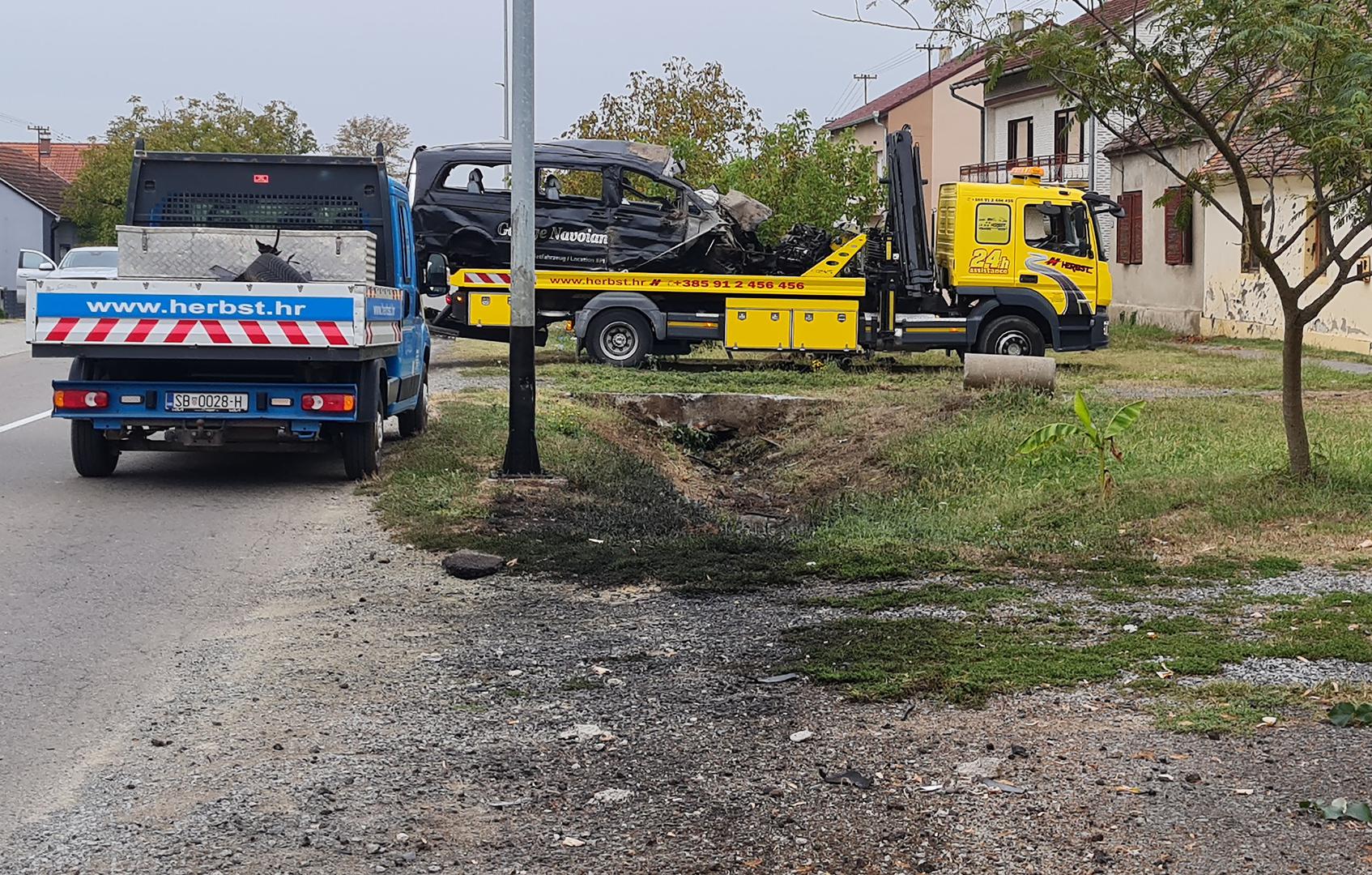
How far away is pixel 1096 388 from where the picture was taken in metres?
19.3

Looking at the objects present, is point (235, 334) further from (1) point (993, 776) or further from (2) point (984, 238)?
(2) point (984, 238)

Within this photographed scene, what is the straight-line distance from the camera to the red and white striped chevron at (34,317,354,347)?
34.9 feet

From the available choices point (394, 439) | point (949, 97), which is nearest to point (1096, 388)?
point (394, 439)

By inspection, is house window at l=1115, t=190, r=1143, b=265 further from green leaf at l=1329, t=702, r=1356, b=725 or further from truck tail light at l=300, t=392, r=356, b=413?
green leaf at l=1329, t=702, r=1356, b=725

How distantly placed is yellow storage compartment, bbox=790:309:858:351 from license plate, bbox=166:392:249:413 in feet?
38.7

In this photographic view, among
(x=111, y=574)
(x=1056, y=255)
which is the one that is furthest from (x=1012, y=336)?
(x=111, y=574)

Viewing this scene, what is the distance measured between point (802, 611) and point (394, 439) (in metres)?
7.40

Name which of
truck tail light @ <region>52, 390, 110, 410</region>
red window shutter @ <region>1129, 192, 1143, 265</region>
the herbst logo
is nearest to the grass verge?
truck tail light @ <region>52, 390, 110, 410</region>

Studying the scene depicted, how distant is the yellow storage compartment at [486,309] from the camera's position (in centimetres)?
2177

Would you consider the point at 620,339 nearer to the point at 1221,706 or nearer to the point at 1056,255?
the point at 1056,255

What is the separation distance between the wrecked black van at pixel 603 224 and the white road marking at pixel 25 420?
276 inches

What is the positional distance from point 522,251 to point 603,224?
36.7 ft

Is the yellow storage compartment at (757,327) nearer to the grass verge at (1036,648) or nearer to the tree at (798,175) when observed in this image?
the tree at (798,175)

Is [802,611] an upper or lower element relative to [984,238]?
lower
